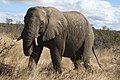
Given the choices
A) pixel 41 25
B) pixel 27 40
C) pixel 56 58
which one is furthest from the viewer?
pixel 56 58

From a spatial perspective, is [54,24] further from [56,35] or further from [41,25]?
[41,25]

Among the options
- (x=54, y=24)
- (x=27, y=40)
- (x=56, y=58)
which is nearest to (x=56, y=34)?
(x=54, y=24)

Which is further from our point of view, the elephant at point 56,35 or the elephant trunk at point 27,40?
the elephant at point 56,35

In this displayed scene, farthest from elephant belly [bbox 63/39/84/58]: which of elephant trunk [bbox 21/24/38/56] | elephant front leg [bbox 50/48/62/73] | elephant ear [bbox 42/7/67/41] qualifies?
elephant trunk [bbox 21/24/38/56]

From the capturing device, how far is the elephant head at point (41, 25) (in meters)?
9.72

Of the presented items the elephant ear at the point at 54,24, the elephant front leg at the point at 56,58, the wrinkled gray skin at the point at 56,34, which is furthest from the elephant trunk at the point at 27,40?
the elephant front leg at the point at 56,58

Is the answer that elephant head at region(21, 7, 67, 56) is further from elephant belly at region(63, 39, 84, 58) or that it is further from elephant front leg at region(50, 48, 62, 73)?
elephant belly at region(63, 39, 84, 58)

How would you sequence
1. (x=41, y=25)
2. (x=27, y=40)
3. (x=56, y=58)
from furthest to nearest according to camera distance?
(x=56, y=58) < (x=41, y=25) < (x=27, y=40)

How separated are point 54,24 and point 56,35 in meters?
0.33

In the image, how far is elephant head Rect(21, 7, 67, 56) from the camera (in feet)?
31.9

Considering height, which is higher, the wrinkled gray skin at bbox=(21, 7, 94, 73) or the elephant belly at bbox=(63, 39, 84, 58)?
the wrinkled gray skin at bbox=(21, 7, 94, 73)

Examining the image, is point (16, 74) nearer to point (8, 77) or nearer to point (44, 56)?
point (8, 77)

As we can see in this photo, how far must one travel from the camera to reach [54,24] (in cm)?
1118

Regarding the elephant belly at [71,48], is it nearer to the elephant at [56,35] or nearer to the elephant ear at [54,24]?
the elephant at [56,35]
